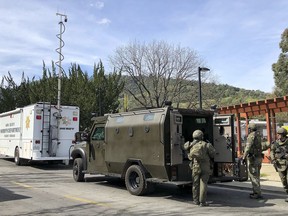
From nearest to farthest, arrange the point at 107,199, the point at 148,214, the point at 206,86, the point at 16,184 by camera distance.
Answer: the point at 148,214
the point at 107,199
the point at 16,184
the point at 206,86

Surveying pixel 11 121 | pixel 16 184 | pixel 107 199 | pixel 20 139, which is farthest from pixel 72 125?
pixel 107 199

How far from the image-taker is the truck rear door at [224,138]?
10094mm

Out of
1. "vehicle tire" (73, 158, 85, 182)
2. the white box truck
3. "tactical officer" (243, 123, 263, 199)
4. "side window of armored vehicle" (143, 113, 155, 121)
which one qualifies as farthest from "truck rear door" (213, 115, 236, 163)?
the white box truck

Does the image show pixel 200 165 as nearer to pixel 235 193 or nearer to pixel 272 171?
pixel 235 193

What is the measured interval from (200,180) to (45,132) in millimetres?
10743

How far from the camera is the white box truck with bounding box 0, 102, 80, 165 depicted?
17.2m

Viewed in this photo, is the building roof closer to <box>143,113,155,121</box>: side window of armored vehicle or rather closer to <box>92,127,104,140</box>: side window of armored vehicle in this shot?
<box>92,127,104,140</box>: side window of armored vehicle

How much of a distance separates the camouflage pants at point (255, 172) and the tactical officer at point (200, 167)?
153 centimetres

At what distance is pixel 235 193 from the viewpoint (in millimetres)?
10688

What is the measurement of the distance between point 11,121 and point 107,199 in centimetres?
1279

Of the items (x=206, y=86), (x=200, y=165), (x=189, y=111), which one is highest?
(x=206, y=86)

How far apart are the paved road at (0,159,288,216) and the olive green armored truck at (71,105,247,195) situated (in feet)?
1.82

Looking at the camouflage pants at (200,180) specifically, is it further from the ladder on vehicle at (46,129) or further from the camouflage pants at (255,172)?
the ladder on vehicle at (46,129)

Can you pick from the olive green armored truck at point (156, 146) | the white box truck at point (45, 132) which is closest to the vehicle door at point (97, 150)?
the olive green armored truck at point (156, 146)
